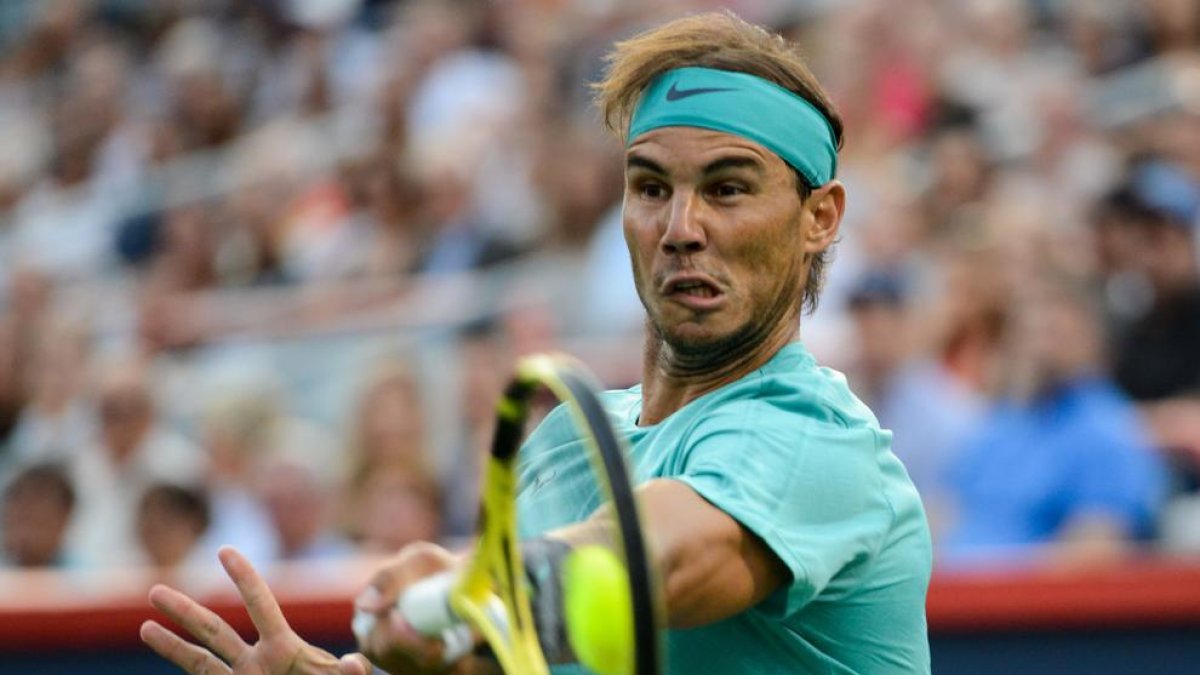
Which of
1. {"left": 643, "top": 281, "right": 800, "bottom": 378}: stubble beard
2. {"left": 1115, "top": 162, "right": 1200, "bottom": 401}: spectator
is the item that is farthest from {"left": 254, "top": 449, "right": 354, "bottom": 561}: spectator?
{"left": 643, "top": 281, "right": 800, "bottom": 378}: stubble beard

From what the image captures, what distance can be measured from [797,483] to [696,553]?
0.84 ft

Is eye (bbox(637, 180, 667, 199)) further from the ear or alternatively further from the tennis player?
the ear

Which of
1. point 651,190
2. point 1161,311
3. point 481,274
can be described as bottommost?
point 651,190

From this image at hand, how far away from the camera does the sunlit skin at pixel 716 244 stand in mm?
2969

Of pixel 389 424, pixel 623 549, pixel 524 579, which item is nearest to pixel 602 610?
pixel 623 549

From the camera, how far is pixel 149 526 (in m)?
7.04

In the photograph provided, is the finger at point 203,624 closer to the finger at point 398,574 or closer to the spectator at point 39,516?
the finger at point 398,574

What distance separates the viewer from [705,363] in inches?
123

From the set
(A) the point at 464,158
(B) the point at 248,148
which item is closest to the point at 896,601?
(A) the point at 464,158

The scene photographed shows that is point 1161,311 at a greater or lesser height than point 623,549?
greater

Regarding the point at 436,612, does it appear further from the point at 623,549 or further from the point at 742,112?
the point at 742,112

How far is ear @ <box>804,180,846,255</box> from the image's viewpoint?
10.3 feet

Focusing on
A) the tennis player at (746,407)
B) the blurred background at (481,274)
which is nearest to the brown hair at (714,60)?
the tennis player at (746,407)

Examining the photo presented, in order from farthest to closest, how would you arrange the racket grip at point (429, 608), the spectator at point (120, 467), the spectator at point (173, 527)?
the spectator at point (120, 467)
the spectator at point (173, 527)
the racket grip at point (429, 608)
